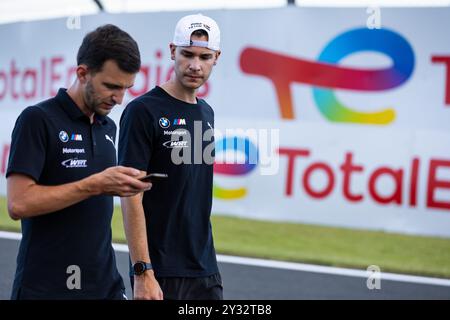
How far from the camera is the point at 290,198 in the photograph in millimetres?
10164

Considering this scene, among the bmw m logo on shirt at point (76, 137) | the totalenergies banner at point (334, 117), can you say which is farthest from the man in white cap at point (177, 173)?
the totalenergies banner at point (334, 117)

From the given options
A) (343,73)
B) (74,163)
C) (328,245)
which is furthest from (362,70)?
(74,163)

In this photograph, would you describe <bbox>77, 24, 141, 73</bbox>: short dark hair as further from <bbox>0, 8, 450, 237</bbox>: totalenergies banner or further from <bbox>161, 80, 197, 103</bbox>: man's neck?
<bbox>0, 8, 450, 237</bbox>: totalenergies banner

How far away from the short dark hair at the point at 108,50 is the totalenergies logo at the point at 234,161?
729 cm

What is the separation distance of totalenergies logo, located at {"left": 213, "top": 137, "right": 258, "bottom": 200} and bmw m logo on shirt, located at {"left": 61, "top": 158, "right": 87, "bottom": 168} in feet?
24.1

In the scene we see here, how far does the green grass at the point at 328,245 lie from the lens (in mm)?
8664

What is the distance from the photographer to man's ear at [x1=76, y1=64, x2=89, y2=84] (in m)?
2.99

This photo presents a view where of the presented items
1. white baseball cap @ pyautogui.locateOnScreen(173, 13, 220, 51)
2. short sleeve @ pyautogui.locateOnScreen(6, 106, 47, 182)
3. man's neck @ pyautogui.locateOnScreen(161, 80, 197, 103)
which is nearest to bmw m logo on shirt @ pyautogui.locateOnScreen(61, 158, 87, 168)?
short sleeve @ pyautogui.locateOnScreen(6, 106, 47, 182)

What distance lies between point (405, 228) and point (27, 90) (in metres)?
6.41

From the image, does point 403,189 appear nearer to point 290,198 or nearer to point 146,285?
point 290,198

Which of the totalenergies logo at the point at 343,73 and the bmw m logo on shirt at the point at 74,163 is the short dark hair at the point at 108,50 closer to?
the bmw m logo on shirt at the point at 74,163

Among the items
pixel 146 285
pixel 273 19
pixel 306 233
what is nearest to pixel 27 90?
pixel 273 19

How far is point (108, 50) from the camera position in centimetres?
298

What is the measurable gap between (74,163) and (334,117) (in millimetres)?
7571
